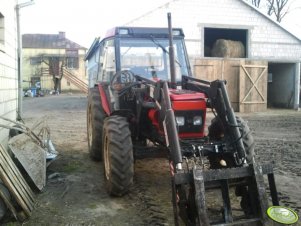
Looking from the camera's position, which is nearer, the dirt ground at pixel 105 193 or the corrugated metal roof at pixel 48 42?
the dirt ground at pixel 105 193

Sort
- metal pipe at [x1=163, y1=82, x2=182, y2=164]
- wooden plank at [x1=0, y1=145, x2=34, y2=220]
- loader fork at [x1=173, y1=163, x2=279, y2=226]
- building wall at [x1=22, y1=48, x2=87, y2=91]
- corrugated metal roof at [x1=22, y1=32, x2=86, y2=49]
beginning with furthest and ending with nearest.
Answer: corrugated metal roof at [x1=22, y1=32, x2=86, y2=49] → building wall at [x1=22, y1=48, x2=87, y2=91] → wooden plank at [x1=0, y1=145, x2=34, y2=220] → metal pipe at [x1=163, y1=82, x2=182, y2=164] → loader fork at [x1=173, y1=163, x2=279, y2=226]

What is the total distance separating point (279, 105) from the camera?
804 inches

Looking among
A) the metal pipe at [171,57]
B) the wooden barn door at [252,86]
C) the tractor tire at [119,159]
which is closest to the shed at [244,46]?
the wooden barn door at [252,86]

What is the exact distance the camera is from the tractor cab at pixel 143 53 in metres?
6.15

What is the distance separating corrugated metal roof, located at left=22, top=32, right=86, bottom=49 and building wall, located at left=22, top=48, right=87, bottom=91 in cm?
75

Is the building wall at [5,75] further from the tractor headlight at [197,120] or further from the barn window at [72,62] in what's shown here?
the barn window at [72,62]

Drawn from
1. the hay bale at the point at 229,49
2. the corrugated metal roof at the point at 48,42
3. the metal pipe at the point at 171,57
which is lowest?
the metal pipe at the point at 171,57

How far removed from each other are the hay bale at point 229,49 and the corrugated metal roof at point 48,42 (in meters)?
37.9

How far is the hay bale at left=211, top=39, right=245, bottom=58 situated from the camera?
58.2 ft

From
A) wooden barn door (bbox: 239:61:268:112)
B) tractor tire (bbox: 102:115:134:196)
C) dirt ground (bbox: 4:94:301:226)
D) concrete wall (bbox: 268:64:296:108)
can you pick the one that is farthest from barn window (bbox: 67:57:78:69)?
tractor tire (bbox: 102:115:134:196)

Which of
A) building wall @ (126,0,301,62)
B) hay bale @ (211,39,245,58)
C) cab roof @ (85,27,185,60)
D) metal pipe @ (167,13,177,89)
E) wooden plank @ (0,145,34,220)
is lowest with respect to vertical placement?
wooden plank @ (0,145,34,220)

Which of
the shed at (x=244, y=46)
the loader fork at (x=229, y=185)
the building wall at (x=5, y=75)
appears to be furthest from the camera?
the shed at (x=244, y=46)

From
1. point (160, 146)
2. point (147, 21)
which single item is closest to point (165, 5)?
point (147, 21)

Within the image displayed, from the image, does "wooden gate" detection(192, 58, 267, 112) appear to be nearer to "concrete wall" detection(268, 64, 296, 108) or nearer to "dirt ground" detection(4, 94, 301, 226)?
"concrete wall" detection(268, 64, 296, 108)
